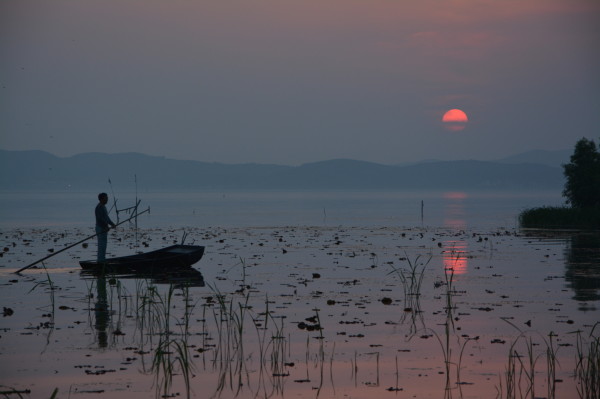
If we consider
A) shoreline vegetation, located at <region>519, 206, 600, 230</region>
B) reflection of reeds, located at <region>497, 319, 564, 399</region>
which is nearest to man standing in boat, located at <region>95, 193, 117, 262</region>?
reflection of reeds, located at <region>497, 319, 564, 399</region>

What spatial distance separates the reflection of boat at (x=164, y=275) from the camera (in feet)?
93.6

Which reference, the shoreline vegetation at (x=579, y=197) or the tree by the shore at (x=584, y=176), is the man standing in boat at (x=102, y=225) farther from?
the tree by the shore at (x=584, y=176)

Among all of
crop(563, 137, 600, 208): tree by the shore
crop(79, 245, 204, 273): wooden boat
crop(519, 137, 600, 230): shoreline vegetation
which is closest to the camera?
crop(79, 245, 204, 273): wooden boat

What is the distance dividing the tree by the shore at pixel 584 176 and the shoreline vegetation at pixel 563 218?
Answer: 6.37ft

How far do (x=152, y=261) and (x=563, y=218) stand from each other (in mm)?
48134

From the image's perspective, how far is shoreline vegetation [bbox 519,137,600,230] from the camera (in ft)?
219

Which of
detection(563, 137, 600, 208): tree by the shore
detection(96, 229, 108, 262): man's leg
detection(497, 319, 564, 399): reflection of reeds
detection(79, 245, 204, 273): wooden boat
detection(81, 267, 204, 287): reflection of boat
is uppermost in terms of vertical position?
detection(563, 137, 600, 208): tree by the shore

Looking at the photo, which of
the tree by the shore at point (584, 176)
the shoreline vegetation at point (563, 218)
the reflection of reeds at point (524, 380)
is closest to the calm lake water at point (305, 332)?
the reflection of reeds at point (524, 380)

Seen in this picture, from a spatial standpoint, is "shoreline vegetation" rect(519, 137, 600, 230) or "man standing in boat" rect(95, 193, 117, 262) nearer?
"man standing in boat" rect(95, 193, 117, 262)

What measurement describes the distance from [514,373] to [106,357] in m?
8.07

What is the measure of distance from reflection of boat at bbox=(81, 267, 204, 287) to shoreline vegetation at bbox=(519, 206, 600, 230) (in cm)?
4224

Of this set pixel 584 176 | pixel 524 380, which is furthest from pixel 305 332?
pixel 584 176

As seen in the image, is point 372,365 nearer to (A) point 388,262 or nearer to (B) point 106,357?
(B) point 106,357

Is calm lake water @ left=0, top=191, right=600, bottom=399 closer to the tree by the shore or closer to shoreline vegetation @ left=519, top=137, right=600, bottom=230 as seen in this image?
shoreline vegetation @ left=519, top=137, right=600, bottom=230
